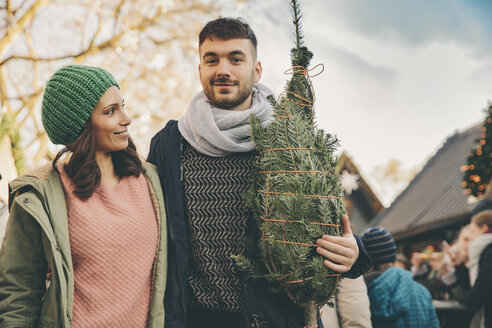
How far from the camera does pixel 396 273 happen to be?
401 cm

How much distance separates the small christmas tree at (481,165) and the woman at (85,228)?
8821 millimetres

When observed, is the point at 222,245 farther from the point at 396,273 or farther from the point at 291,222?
the point at 396,273

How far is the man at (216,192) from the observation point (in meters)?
2.06

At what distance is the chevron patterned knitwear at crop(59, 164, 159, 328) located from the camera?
1.88 meters

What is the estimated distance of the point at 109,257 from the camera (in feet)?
6.32

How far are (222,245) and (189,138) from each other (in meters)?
0.62

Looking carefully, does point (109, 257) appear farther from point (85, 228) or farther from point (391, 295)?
point (391, 295)

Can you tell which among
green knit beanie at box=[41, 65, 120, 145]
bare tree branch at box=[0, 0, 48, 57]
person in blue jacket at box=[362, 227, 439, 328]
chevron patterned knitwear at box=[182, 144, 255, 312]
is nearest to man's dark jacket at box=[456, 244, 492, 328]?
person in blue jacket at box=[362, 227, 439, 328]

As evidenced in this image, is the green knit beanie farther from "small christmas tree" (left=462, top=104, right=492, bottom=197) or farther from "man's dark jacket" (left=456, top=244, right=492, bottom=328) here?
"small christmas tree" (left=462, top=104, right=492, bottom=197)

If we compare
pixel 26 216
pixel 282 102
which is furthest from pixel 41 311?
pixel 282 102

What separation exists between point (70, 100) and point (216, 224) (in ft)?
3.16

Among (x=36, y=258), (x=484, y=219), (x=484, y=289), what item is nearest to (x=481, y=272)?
(x=484, y=289)

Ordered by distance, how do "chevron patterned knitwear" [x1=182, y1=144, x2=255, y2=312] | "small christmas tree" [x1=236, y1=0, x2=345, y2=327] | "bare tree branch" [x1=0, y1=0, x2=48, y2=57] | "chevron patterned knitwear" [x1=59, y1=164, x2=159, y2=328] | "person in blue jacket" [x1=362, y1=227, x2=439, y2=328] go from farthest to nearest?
1. "bare tree branch" [x1=0, y1=0, x2=48, y2=57]
2. "person in blue jacket" [x1=362, y1=227, x2=439, y2=328]
3. "chevron patterned knitwear" [x1=182, y1=144, x2=255, y2=312]
4. "chevron patterned knitwear" [x1=59, y1=164, x2=159, y2=328]
5. "small christmas tree" [x1=236, y1=0, x2=345, y2=327]

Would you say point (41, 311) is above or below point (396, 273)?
below
